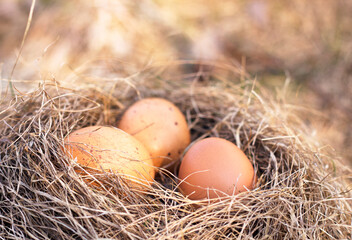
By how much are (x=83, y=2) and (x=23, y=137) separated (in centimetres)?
217

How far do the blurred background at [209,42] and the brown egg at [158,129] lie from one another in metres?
0.69

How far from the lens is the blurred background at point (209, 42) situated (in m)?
2.62

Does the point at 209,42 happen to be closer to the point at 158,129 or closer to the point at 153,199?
the point at 158,129

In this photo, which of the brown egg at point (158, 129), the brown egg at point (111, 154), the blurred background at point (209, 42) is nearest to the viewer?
the brown egg at point (111, 154)

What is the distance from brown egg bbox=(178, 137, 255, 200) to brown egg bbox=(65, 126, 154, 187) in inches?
7.3

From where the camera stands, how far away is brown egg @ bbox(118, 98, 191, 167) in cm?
160

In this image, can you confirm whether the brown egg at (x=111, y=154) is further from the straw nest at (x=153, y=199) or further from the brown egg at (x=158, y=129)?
the brown egg at (x=158, y=129)

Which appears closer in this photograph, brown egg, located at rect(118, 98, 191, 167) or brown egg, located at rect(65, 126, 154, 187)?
brown egg, located at rect(65, 126, 154, 187)

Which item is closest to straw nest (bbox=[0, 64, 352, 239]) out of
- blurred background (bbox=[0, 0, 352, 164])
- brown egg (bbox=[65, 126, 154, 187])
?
brown egg (bbox=[65, 126, 154, 187])

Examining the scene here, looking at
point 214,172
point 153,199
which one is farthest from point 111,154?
point 214,172

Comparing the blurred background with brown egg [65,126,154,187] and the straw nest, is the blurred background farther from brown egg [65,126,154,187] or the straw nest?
brown egg [65,126,154,187]

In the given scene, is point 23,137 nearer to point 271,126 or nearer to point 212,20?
point 271,126

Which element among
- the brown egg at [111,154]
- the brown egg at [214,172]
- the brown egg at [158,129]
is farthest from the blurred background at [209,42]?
the brown egg at [214,172]

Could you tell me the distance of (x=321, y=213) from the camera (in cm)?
126
